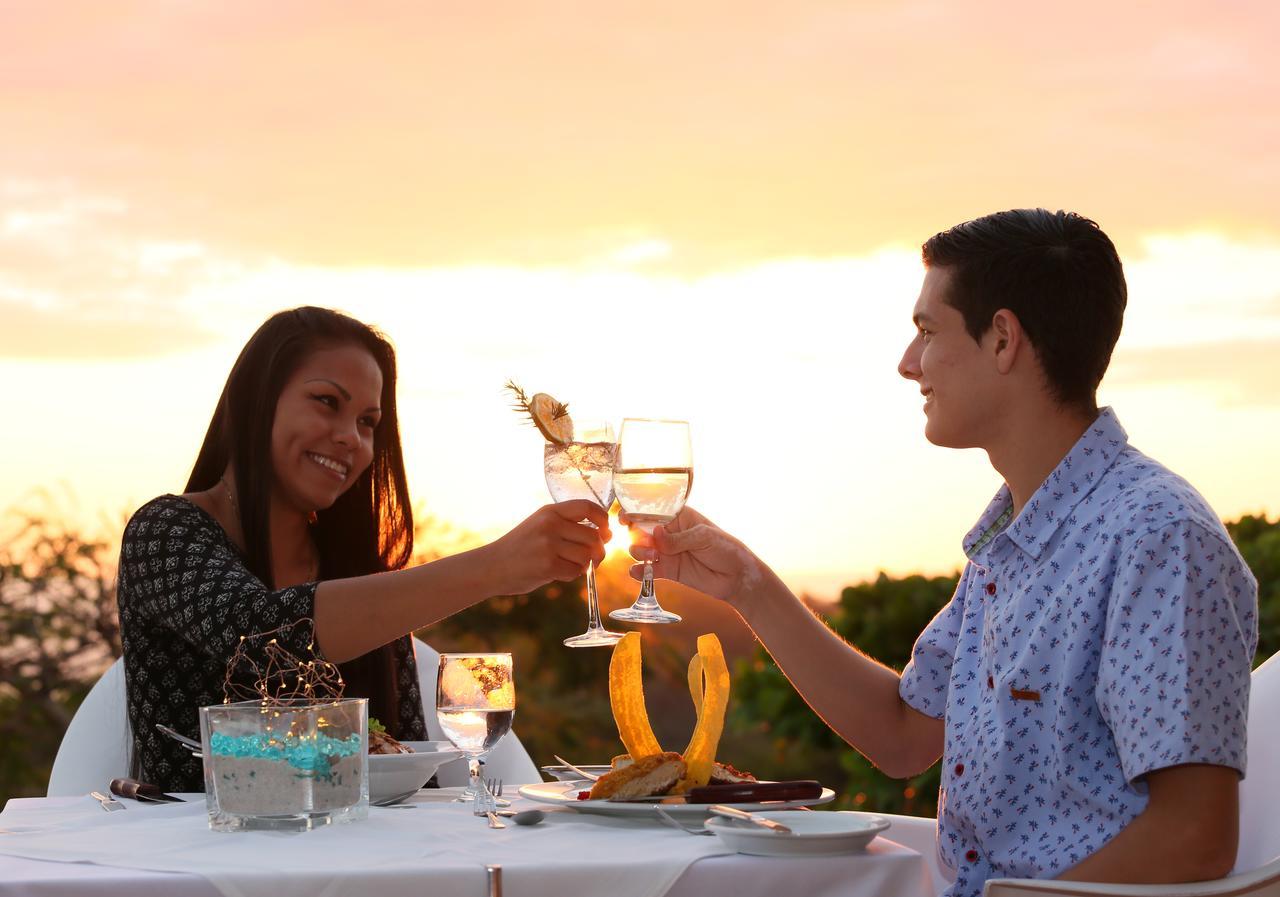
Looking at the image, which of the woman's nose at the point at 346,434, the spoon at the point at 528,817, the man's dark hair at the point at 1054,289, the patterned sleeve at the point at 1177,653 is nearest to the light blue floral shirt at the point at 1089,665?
the patterned sleeve at the point at 1177,653

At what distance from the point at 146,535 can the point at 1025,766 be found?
7.14ft

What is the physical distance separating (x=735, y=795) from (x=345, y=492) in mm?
2053

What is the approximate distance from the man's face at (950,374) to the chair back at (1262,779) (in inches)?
28.0

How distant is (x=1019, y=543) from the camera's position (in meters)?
2.64

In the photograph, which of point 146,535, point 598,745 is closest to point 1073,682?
point 146,535

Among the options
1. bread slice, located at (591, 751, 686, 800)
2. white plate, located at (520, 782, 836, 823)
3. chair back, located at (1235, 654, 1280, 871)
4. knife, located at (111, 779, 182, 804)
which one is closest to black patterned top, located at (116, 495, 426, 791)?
knife, located at (111, 779, 182, 804)

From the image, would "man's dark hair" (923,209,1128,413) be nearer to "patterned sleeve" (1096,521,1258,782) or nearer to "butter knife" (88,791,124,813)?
"patterned sleeve" (1096,521,1258,782)

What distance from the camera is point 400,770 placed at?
2623 millimetres

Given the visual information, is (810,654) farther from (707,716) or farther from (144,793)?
(144,793)

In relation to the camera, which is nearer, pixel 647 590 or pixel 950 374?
pixel 950 374

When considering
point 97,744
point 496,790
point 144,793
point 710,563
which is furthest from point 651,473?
point 97,744

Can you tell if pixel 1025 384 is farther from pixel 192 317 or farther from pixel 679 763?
pixel 192 317

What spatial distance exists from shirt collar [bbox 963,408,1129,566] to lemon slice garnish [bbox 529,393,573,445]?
0.89m

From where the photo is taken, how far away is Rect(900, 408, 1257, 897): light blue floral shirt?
222cm
